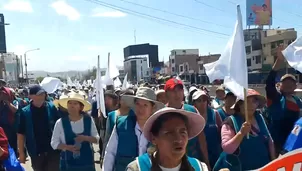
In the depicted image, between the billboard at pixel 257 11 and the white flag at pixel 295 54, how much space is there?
2635 inches

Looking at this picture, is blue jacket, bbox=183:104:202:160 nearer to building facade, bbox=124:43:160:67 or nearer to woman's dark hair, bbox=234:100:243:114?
woman's dark hair, bbox=234:100:243:114

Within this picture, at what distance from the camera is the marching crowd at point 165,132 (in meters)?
2.33

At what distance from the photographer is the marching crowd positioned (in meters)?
2.33

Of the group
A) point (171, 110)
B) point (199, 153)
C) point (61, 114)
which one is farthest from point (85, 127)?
point (171, 110)

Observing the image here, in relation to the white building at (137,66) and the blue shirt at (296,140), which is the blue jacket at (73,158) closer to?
the blue shirt at (296,140)

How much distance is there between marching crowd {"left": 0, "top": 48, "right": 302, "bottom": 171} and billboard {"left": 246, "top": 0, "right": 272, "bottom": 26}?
216 feet

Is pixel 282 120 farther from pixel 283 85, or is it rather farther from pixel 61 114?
pixel 61 114

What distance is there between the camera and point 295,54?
4016mm

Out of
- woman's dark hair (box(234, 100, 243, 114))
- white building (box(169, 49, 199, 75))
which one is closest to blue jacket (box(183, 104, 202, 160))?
woman's dark hair (box(234, 100, 243, 114))

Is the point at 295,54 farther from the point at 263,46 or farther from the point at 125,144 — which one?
the point at 263,46

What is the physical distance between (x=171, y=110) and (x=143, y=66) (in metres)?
118

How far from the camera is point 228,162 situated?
3633mm

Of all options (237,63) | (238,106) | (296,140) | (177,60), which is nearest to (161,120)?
(296,140)

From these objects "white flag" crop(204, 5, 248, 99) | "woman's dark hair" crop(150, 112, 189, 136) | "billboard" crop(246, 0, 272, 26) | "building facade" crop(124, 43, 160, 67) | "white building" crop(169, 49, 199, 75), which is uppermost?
"billboard" crop(246, 0, 272, 26)
